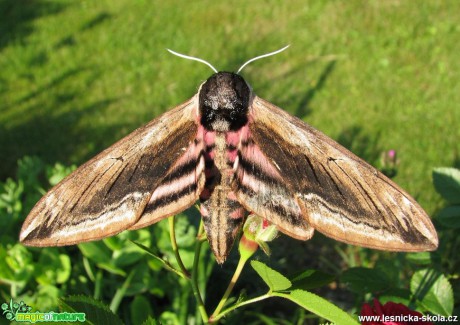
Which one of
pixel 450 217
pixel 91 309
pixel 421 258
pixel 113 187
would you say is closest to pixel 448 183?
pixel 450 217

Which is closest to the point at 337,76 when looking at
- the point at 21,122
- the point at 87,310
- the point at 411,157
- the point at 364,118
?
the point at 364,118

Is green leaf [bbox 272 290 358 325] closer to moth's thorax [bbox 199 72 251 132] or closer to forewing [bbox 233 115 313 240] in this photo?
forewing [bbox 233 115 313 240]

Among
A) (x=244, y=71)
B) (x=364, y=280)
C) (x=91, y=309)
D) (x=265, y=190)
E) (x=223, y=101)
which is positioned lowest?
(x=244, y=71)

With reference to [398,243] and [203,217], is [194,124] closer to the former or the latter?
[203,217]

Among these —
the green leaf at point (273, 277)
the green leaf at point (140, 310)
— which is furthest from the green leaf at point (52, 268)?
the green leaf at point (273, 277)

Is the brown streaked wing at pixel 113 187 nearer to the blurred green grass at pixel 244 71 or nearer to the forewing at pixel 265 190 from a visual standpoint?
the forewing at pixel 265 190

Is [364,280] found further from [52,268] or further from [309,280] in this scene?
[52,268]

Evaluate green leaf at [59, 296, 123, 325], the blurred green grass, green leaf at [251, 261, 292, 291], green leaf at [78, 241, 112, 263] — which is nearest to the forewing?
green leaf at [251, 261, 292, 291]
